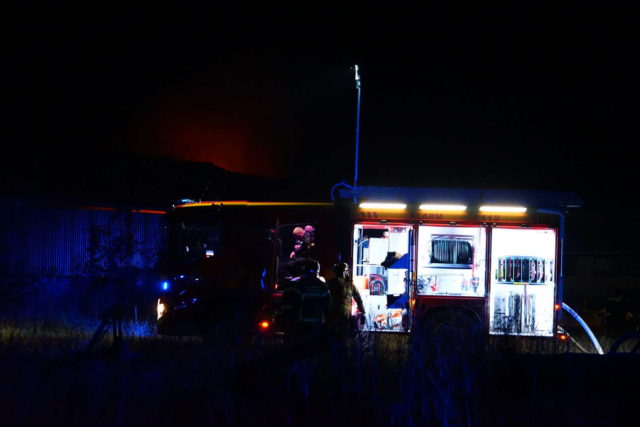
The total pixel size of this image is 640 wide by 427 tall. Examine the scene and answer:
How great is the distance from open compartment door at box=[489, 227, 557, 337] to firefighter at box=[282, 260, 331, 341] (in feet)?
10.7

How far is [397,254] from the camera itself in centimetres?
1076

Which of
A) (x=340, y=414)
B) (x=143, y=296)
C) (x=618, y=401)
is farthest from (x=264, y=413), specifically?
(x=143, y=296)

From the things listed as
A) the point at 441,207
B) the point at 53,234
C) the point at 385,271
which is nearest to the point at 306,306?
A: the point at 385,271

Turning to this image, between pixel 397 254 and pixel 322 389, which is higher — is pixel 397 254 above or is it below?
above

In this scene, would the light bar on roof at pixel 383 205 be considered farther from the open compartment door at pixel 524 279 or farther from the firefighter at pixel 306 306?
the firefighter at pixel 306 306

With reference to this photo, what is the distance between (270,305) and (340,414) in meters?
4.01

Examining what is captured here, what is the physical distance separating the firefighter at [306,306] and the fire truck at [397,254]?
143 centimetres

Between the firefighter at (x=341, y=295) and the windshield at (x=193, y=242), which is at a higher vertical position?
the windshield at (x=193, y=242)

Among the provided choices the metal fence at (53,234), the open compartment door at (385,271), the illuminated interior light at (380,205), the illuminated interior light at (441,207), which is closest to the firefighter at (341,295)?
the open compartment door at (385,271)

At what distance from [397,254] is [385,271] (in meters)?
0.35

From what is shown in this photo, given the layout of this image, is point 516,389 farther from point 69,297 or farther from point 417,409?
point 69,297

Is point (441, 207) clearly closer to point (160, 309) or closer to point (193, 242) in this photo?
point (193, 242)

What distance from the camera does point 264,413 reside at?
630cm

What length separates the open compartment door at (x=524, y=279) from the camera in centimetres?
1057
